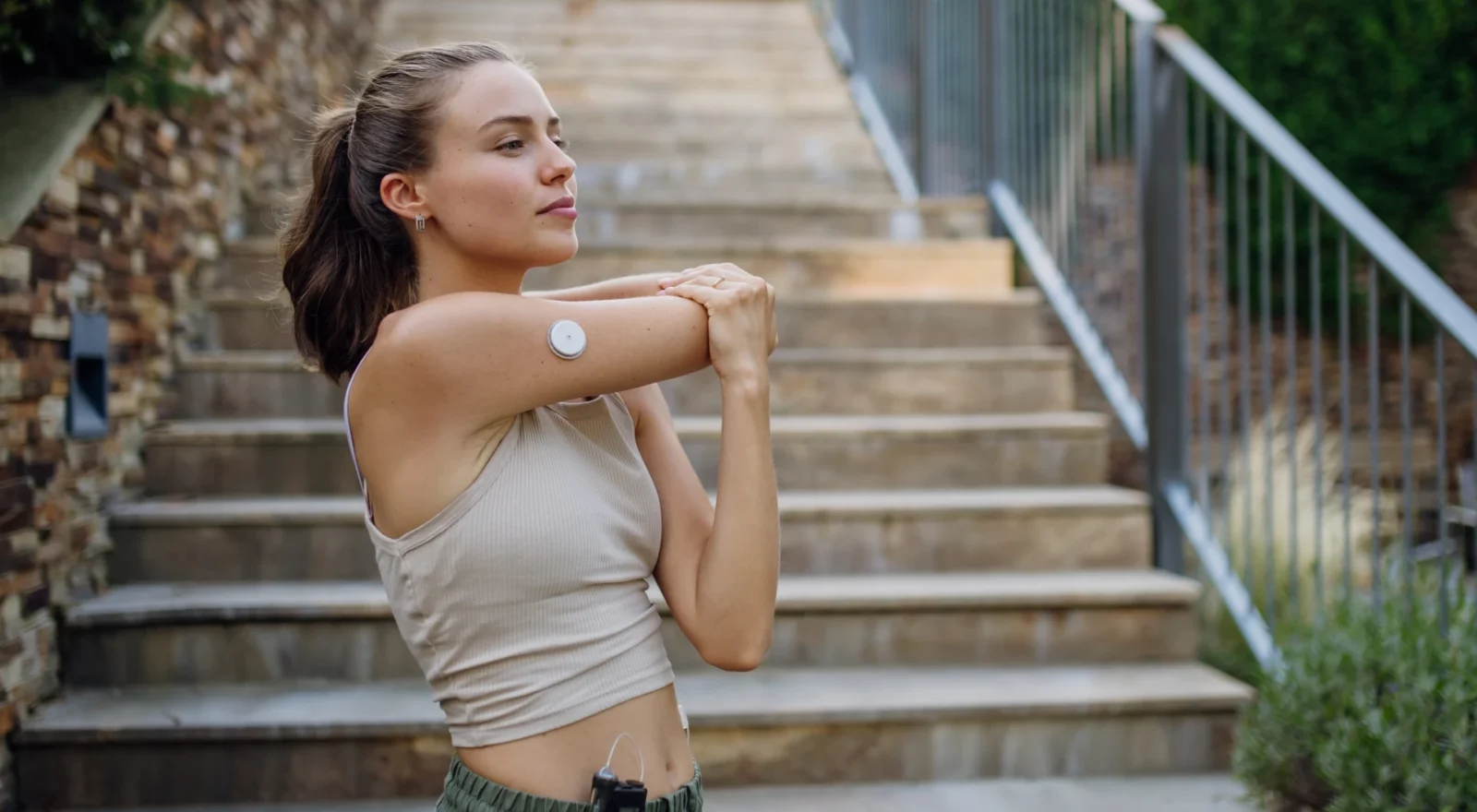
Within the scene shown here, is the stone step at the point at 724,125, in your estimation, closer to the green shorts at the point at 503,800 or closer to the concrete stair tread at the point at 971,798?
the concrete stair tread at the point at 971,798

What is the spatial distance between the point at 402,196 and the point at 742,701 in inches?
57.0

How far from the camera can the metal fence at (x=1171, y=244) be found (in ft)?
7.91

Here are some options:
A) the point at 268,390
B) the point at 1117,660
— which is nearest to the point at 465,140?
the point at 1117,660

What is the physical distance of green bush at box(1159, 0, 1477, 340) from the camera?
7207 millimetres

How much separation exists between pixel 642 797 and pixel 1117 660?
1.83 m

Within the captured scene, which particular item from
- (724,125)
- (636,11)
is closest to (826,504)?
(724,125)

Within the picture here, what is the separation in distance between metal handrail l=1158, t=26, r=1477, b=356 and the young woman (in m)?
1.60

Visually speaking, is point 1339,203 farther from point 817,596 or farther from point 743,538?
point 743,538

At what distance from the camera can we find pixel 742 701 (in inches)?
88.0

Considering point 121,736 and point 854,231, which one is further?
point 854,231

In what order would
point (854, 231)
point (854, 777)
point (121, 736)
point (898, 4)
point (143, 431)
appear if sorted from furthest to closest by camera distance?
point (898, 4), point (854, 231), point (143, 431), point (854, 777), point (121, 736)

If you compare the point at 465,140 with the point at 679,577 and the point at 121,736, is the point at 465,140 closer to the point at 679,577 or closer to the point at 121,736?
the point at 679,577

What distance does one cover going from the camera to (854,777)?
88.0 inches

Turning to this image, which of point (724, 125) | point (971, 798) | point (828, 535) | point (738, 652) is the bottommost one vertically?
point (971, 798)
